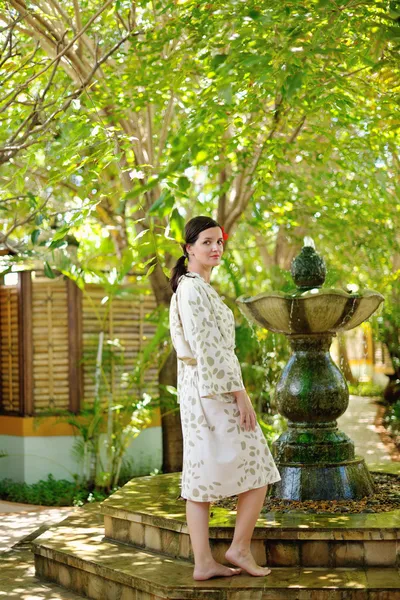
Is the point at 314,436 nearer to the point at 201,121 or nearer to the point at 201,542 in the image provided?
the point at 201,542

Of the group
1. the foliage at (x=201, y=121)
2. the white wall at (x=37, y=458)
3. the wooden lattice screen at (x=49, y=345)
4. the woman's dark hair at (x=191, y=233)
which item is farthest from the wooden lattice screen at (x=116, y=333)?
the woman's dark hair at (x=191, y=233)

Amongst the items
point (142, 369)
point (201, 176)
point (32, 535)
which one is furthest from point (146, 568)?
point (201, 176)

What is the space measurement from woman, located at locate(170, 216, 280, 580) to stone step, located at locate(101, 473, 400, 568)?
292 millimetres

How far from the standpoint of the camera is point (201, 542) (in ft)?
15.3

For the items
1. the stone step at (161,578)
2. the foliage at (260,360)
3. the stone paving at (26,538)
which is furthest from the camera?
the foliage at (260,360)

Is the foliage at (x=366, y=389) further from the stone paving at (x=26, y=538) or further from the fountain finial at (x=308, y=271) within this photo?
the fountain finial at (x=308, y=271)

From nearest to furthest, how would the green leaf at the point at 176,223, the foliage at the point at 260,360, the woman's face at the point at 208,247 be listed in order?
the green leaf at the point at 176,223 → the woman's face at the point at 208,247 → the foliage at the point at 260,360

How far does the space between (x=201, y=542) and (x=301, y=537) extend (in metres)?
0.68

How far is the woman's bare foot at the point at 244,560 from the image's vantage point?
4770 millimetres

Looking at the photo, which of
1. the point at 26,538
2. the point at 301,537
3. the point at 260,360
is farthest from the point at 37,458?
the point at 301,537

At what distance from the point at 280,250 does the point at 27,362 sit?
769cm

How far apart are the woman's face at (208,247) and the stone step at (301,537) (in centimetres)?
158

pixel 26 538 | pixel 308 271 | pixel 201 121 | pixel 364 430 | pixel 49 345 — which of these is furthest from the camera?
pixel 364 430

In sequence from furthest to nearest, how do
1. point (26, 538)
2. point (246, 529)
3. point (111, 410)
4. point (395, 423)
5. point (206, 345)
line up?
1. point (395, 423)
2. point (111, 410)
3. point (26, 538)
4. point (246, 529)
5. point (206, 345)
